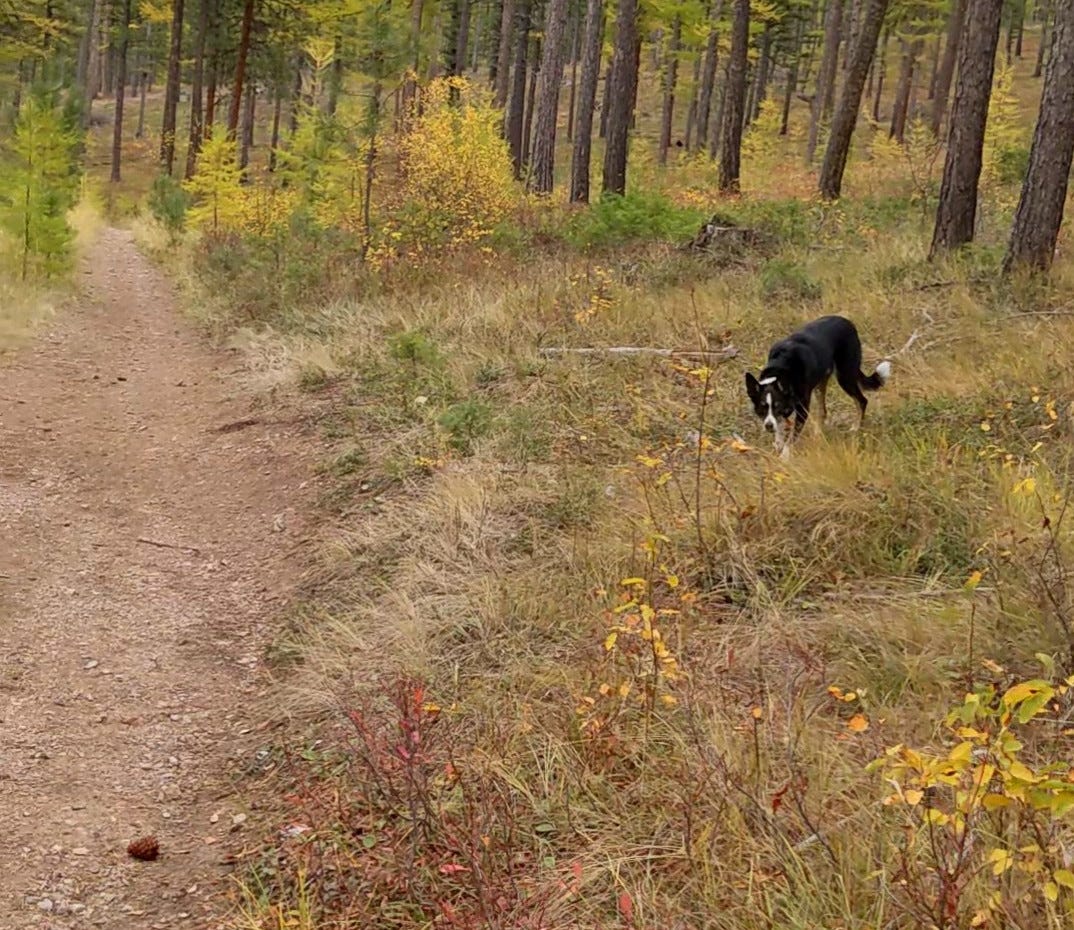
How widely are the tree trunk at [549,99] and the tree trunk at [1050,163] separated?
10698mm

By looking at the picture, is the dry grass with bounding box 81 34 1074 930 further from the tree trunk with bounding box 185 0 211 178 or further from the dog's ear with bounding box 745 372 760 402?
the tree trunk with bounding box 185 0 211 178

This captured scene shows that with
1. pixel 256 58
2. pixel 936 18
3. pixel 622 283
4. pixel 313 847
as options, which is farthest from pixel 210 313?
pixel 936 18

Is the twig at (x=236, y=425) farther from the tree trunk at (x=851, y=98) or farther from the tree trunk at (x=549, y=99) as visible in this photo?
the tree trunk at (x=549, y=99)

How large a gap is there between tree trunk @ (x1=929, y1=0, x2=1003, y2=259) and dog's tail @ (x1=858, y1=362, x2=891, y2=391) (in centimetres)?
399

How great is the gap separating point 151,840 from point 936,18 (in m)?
35.3

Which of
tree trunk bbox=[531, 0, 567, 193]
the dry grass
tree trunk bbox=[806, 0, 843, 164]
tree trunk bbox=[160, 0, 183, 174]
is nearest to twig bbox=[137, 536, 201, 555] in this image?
the dry grass

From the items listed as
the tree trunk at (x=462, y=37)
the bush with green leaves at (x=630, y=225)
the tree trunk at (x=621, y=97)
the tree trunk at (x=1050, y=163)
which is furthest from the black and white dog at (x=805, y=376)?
the tree trunk at (x=462, y=37)

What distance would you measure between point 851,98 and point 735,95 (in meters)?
3.42

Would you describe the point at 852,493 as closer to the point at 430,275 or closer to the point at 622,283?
the point at 622,283

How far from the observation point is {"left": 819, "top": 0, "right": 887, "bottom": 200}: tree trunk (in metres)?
14.4

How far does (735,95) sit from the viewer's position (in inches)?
692

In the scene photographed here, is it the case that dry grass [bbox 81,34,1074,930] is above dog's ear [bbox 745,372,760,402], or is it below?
below

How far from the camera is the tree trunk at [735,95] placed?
17.0 meters

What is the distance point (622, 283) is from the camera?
979 centimetres
